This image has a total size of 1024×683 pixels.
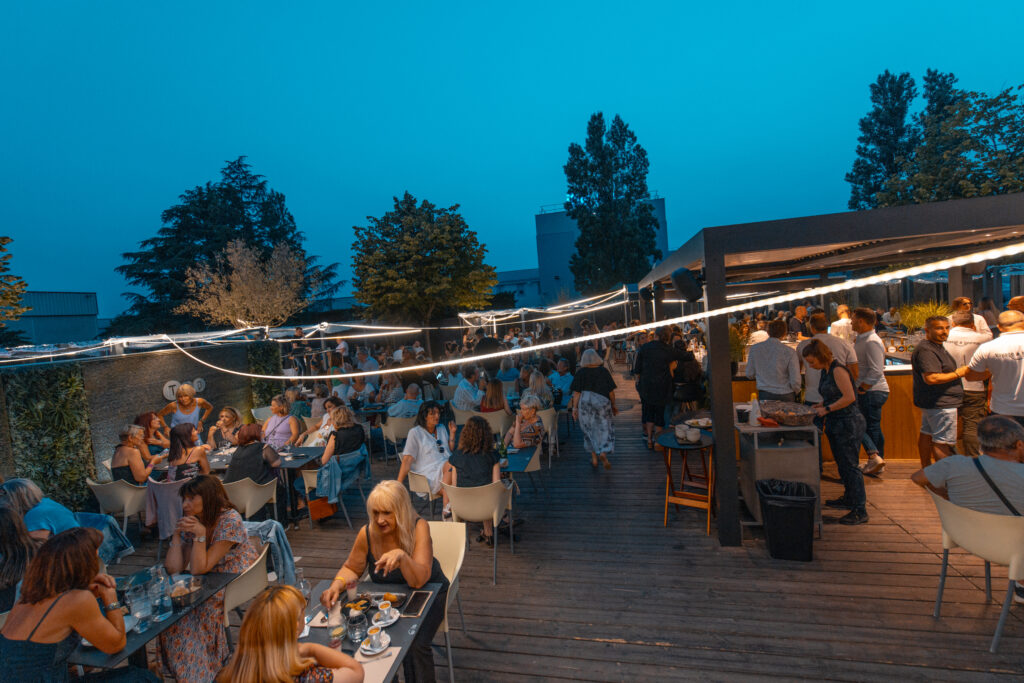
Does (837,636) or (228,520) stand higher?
(228,520)

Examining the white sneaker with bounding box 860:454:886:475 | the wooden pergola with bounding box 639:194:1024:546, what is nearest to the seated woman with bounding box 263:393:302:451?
the wooden pergola with bounding box 639:194:1024:546

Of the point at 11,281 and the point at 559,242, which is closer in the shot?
the point at 11,281

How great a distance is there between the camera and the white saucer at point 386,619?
2154 mm

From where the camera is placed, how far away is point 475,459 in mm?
4195

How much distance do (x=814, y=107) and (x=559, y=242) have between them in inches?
6450

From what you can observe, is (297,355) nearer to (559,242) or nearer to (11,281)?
(11,281)

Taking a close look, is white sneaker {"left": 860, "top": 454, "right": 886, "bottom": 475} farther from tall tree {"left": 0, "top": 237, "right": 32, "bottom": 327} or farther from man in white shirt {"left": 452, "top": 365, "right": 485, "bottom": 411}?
tall tree {"left": 0, "top": 237, "right": 32, "bottom": 327}

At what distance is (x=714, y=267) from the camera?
12.8ft

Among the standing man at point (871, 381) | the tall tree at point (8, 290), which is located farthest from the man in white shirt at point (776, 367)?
the tall tree at point (8, 290)

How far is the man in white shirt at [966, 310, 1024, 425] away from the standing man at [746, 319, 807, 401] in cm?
134

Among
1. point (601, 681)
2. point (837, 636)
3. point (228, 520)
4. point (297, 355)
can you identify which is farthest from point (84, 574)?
point (297, 355)

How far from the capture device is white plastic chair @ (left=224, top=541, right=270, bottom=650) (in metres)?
2.85

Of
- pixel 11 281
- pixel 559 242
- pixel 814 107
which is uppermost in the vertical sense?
pixel 814 107

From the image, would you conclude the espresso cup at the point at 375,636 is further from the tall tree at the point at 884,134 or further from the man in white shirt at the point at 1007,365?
the tall tree at the point at 884,134
